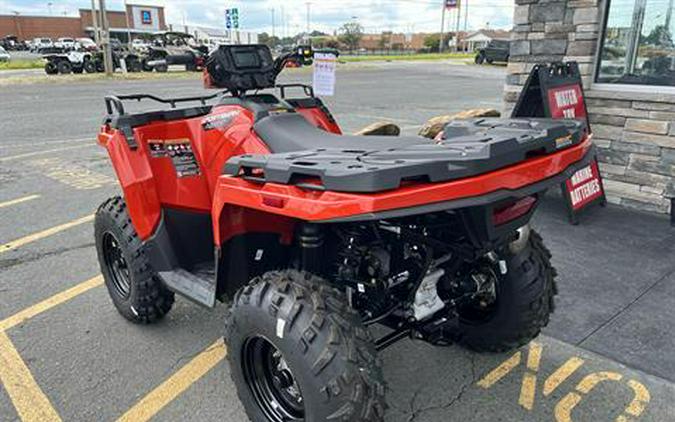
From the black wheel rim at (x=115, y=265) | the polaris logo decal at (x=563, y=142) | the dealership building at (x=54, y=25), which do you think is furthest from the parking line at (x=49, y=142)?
the dealership building at (x=54, y=25)

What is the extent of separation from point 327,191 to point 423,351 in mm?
1773

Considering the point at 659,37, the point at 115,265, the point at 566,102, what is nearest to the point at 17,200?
the point at 115,265

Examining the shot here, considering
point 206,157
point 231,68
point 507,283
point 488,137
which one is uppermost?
point 231,68

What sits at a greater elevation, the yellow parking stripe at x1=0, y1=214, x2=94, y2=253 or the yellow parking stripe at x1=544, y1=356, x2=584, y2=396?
the yellow parking stripe at x1=544, y1=356, x2=584, y2=396

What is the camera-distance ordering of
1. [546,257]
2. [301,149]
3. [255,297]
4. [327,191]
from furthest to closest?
1. [546,257]
2. [301,149]
3. [255,297]
4. [327,191]

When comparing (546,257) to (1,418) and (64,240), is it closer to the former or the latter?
(1,418)

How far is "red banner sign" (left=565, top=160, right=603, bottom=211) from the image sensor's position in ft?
17.4

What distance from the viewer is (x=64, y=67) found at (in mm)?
27422

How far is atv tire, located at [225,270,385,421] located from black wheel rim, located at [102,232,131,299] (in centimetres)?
162

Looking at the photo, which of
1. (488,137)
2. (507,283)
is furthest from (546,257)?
(488,137)

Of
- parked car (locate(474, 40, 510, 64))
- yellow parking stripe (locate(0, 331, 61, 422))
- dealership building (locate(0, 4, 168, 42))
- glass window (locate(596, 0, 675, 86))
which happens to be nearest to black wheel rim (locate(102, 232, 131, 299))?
yellow parking stripe (locate(0, 331, 61, 422))

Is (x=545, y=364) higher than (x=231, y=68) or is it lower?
lower

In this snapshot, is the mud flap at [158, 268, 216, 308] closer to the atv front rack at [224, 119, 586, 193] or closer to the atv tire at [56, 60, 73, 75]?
the atv front rack at [224, 119, 586, 193]

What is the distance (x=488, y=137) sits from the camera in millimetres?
1988
